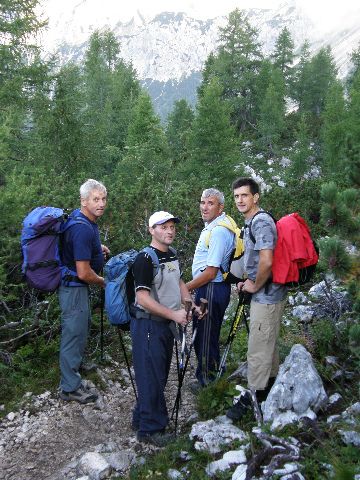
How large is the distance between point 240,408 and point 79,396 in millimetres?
1986

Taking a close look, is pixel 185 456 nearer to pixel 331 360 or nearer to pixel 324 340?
pixel 331 360

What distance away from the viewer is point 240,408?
4.61m

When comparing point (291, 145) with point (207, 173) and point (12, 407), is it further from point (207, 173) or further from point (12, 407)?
point (12, 407)

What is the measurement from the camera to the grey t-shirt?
13.8 feet

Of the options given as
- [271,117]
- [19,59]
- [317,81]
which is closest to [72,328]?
[19,59]

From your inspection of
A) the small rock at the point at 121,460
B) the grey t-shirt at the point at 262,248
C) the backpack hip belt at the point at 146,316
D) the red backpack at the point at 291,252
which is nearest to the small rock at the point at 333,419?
the grey t-shirt at the point at 262,248

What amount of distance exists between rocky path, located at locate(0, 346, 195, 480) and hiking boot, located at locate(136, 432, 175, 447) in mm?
62

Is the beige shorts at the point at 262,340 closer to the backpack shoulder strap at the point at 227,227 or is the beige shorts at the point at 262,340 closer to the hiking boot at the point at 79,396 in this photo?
the backpack shoulder strap at the point at 227,227

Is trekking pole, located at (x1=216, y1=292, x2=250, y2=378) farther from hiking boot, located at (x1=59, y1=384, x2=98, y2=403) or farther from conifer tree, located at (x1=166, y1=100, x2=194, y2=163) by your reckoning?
conifer tree, located at (x1=166, y1=100, x2=194, y2=163)

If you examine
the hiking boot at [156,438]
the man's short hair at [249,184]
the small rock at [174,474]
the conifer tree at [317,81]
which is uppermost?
the conifer tree at [317,81]

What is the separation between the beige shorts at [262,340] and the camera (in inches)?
173

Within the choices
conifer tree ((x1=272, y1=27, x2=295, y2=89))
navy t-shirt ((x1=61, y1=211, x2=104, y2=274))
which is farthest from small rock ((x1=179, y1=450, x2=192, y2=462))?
conifer tree ((x1=272, y1=27, x2=295, y2=89))

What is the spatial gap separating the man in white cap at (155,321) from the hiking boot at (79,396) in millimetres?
1028

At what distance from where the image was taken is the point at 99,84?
118ft
